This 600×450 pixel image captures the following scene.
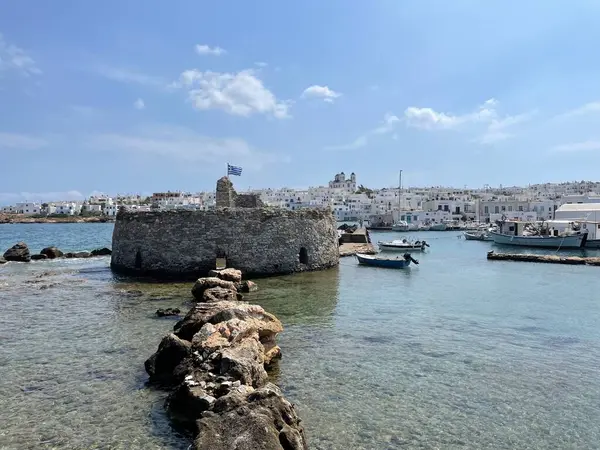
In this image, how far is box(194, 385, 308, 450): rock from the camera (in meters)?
6.40

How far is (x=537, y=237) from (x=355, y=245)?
21842 mm

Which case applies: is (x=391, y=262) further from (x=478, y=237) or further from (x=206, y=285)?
(x=478, y=237)

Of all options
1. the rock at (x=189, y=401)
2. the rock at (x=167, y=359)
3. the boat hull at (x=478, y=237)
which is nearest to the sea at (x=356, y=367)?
the rock at (x=189, y=401)

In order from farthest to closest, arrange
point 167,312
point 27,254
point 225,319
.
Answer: point 27,254 < point 167,312 < point 225,319

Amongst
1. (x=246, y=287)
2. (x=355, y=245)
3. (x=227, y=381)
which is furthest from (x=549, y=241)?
(x=227, y=381)

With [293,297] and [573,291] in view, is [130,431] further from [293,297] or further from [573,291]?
[573,291]

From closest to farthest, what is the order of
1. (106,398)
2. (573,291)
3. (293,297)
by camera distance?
(106,398), (293,297), (573,291)

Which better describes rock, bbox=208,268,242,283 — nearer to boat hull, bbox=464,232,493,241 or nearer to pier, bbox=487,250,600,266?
pier, bbox=487,250,600,266

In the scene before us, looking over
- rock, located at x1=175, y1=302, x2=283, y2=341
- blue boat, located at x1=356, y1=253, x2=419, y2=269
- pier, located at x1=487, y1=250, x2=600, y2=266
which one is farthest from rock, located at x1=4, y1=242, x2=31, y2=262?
pier, located at x1=487, y1=250, x2=600, y2=266

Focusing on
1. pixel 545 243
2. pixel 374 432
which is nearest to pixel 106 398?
pixel 374 432

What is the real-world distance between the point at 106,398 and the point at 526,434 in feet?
23.6

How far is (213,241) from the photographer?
2491 centimetres

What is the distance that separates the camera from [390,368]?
11.0 meters

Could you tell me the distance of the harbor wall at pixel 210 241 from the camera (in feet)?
81.5
